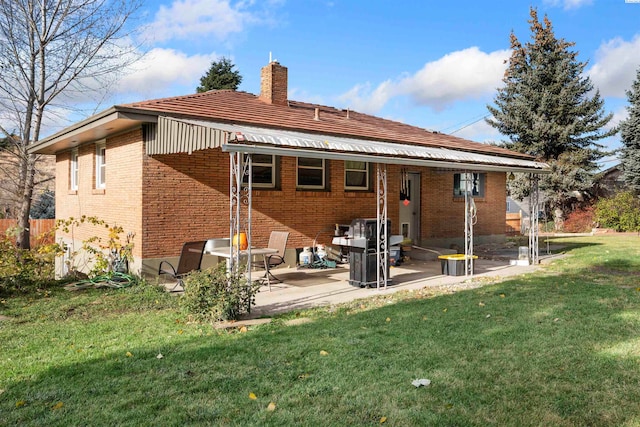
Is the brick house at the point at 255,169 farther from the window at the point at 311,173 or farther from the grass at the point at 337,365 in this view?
the grass at the point at 337,365

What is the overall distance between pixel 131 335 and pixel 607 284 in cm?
867

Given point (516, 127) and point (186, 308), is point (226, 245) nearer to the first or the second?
point (186, 308)

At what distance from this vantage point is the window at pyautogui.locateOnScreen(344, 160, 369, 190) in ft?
44.3

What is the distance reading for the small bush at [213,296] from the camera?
250 inches

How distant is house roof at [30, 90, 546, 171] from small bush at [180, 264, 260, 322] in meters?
2.21

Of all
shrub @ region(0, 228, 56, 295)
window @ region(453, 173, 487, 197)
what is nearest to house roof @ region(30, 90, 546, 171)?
window @ region(453, 173, 487, 197)

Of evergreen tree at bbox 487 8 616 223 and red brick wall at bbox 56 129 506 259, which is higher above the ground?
evergreen tree at bbox 487 8 616 223

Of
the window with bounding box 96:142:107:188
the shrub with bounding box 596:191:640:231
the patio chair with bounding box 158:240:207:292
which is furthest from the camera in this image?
the shrub with bounding box 596:191:640:231

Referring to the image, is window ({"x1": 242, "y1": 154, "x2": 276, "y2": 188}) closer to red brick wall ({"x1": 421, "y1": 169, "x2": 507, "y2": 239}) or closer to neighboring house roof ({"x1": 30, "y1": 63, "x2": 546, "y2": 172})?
neighboring house roof ({"x1": 30, "y1": 63, "x2": 546, "y2": 172})

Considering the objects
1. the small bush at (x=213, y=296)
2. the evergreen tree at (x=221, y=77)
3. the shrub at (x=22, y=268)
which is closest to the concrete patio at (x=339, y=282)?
the small bush at (x=213, y=296)

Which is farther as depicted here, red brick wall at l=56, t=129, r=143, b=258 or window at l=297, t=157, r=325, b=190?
window at l=297, t=157, r=325, b=190

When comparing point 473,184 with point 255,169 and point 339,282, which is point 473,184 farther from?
point 339,282

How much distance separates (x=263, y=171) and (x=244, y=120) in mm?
1558

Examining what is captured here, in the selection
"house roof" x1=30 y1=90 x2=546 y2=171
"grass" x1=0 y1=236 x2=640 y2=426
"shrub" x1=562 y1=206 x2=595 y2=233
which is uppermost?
"house roof" x1=30 y1=90 x2=546 y2=171
